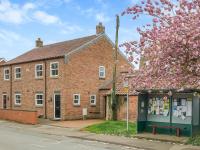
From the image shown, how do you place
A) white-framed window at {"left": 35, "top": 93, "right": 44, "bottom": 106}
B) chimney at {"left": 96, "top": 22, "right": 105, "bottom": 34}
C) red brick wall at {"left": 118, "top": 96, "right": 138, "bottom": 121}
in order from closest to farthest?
red brick wall at {"left": 118, "top": 96, "right": 138, "bottom": 121}, white-framed window at {"left": 35, "top": 93, "right": 44, "bottom": 106}, chimney at {"left": 96, "top": 22, "right": 105, "bottom": 34}

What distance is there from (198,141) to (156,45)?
9.02 m

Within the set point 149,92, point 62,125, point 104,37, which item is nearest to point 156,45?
point 149,92

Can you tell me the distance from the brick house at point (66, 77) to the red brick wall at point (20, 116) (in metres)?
2.90

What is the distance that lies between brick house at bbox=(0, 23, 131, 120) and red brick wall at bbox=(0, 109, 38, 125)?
2.90 meters

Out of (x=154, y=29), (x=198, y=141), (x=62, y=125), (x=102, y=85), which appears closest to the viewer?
(x=154, y=29)

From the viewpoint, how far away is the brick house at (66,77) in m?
37.6

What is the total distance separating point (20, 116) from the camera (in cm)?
3616

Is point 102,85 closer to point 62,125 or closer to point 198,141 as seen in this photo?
point 62,125

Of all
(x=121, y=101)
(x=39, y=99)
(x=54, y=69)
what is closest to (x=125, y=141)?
(x=121, y=101)

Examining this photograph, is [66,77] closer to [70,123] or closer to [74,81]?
[74,81]

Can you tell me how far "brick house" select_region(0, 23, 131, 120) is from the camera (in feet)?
123

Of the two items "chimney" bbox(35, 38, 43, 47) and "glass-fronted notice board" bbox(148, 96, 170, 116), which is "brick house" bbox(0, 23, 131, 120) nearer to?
Result: "chimney" bbox(35, 38, 43, 47)

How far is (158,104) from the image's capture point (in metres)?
24.2

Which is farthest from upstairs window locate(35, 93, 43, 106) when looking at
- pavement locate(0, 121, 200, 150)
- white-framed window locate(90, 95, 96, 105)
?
pavement locate(0, 121, 200, 150)
